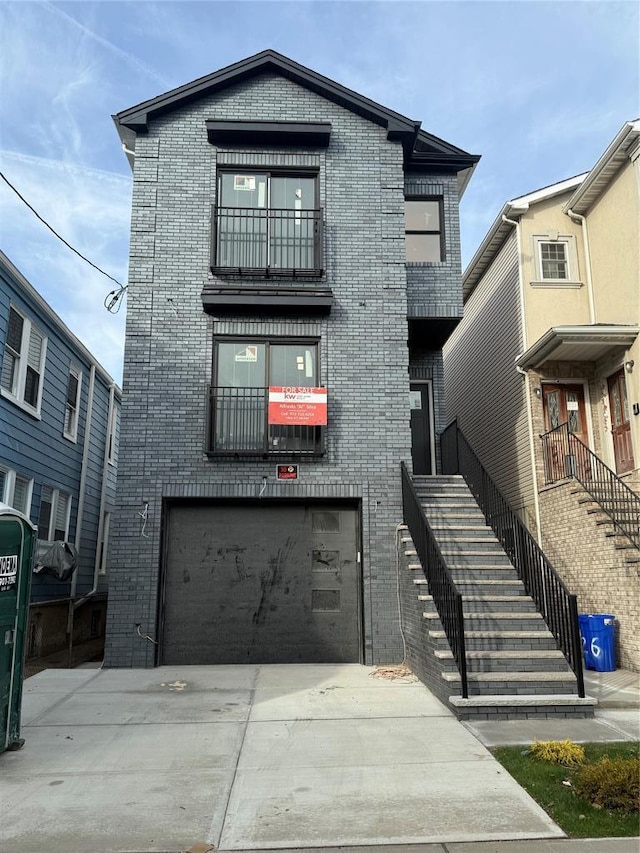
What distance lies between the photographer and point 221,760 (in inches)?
225

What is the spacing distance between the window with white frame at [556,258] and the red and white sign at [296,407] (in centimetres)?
652

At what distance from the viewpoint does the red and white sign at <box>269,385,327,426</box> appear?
34.7 ft

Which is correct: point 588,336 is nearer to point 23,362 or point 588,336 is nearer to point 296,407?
point 296,407

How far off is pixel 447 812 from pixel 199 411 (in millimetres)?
7148

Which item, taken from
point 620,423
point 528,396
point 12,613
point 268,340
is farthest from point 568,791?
point 528,396

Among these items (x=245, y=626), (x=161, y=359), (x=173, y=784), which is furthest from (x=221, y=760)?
(x=161, y=359)

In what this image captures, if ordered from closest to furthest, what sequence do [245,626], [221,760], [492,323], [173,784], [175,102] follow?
[173,784] < [221,760] < [245,626] < [175,102] < [492,323]

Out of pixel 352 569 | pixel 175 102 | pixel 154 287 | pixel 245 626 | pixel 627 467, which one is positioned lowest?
pixel 245 626

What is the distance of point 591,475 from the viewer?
1227cm

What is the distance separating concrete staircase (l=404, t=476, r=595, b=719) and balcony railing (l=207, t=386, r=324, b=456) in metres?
2.16

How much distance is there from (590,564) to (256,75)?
9770 mm

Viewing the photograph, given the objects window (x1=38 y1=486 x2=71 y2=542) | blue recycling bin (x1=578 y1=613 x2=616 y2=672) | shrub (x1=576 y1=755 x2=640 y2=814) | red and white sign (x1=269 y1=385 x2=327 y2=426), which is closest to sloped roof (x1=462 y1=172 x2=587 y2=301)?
red and white sign (x1=269 y1=385 x2=327 y2=426)

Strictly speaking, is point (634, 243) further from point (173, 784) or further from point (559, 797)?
point (173, 784)

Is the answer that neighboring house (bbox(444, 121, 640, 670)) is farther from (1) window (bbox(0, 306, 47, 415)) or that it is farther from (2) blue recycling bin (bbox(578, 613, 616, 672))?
(1) window (bbox(0, 306, 47, 415))
